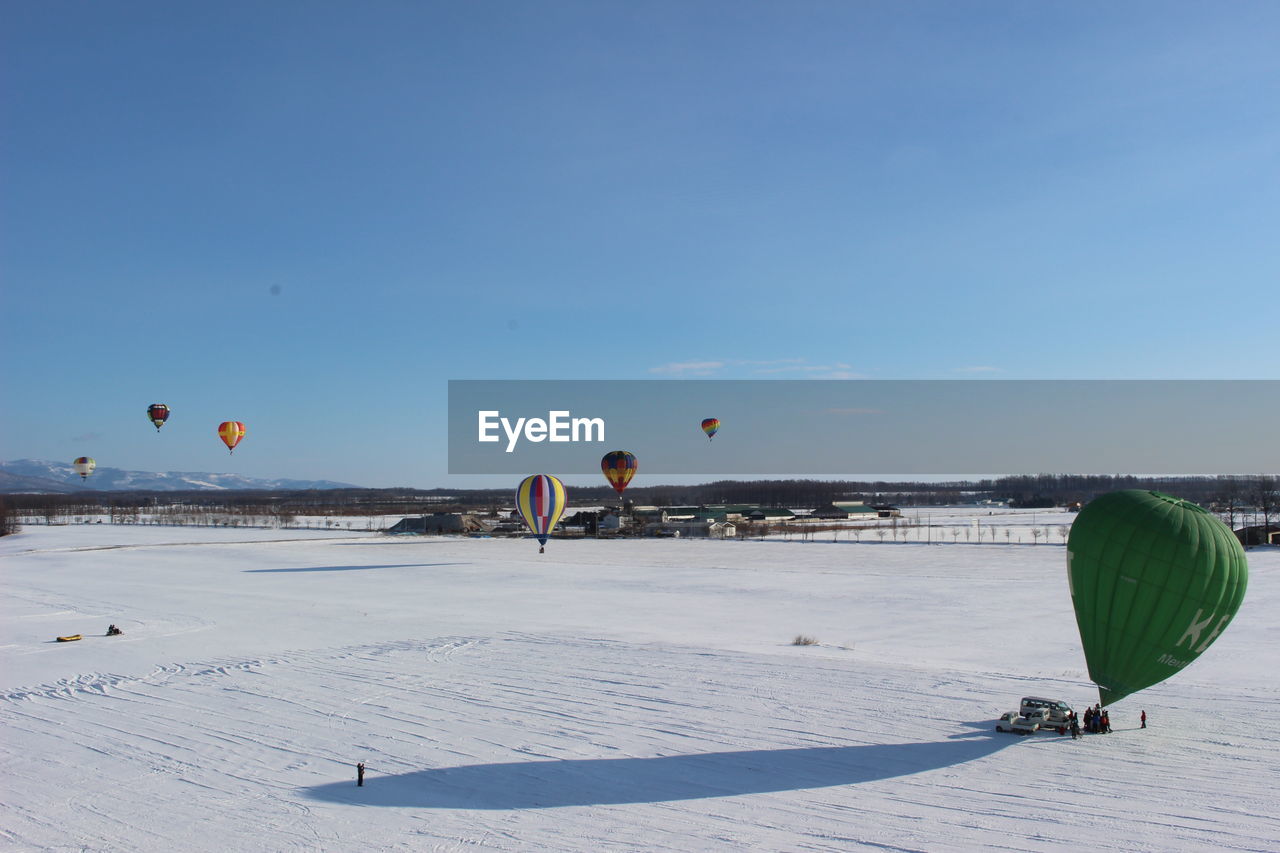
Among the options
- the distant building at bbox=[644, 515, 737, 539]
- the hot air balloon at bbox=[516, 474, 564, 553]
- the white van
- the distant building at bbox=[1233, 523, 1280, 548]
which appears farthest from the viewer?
the distant building at bbox=[644, 515, 737, 539]

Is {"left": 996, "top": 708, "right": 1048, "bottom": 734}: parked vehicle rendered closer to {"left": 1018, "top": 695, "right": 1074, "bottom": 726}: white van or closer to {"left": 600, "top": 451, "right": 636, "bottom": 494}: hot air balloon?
{"left": 1018, "top": 695, "right": 1074, "bottom": 726}: white van

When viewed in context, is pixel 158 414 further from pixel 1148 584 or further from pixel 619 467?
pixel 1148 584

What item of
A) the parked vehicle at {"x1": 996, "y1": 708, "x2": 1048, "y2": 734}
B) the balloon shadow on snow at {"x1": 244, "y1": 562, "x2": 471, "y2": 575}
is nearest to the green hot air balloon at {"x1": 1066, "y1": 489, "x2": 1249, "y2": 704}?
the parked vehicle at {"x1": 996, "y1": 708, "x2": 1048, "y2": 734}

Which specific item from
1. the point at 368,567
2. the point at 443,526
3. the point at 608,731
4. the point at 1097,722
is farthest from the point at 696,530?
the point at 1097,722

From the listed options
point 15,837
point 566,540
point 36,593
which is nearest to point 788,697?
point 15,837

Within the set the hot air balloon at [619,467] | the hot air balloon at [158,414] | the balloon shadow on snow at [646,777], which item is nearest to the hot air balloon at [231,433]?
the hot air balloon at [158,414]

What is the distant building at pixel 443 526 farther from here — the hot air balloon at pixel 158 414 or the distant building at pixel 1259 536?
the distant building at pixel 1259 536
